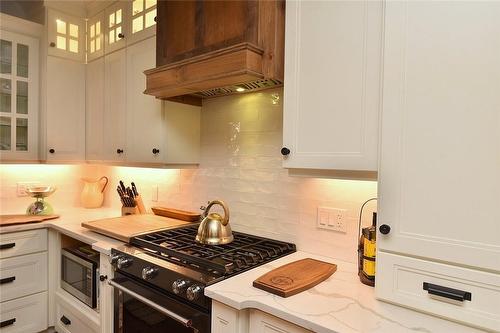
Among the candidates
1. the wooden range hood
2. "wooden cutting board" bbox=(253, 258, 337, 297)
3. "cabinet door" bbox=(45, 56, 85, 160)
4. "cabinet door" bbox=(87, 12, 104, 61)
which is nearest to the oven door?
"wooden cutting board" bbox=(253, 258, 337, 297)

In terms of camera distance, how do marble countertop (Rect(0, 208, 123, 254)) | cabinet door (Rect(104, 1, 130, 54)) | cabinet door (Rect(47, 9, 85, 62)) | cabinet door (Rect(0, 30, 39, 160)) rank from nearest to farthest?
marble countertop (Rect(0, 208, 123, 254))
cabinet door (Rect(104, 1, 130, 54))
cabinet door (Rect(0, 30, 39, 160))
cabinet door (Rect(47, 9, 85, 62))

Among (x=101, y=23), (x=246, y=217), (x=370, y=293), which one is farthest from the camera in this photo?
(x=101, y=23)

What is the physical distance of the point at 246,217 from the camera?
190 centimetres

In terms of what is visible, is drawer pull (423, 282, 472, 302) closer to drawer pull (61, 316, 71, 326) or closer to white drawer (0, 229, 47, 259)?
drawer pull (61, 316, 71, 326)

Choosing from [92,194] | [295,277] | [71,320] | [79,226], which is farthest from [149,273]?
[92,194]

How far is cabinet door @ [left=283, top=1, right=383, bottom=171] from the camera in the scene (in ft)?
3.66

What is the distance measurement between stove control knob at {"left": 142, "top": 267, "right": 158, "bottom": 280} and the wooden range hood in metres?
0.90

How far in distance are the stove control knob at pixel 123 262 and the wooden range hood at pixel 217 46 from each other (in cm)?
90

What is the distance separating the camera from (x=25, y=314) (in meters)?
2.15

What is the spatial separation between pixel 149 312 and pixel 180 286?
0.35m

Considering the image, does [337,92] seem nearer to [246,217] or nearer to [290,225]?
[290,225]

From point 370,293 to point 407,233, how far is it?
0.98 feet

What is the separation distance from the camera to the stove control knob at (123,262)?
1.51m

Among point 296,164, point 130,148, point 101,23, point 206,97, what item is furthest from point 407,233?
point 101,23
